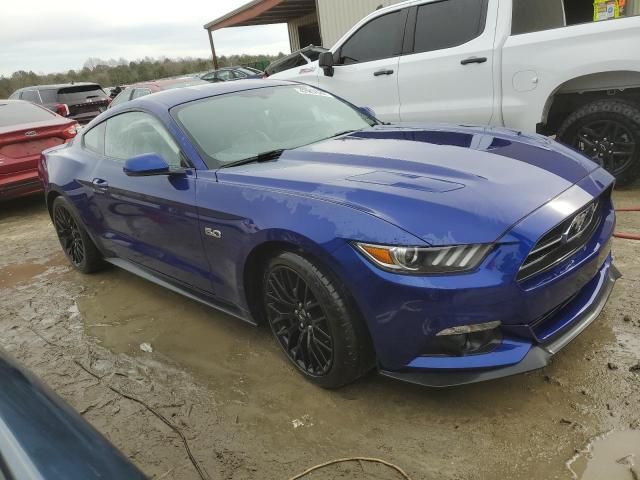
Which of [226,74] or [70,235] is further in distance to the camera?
[226,74]

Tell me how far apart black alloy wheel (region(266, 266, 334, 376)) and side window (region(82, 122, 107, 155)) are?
225 centimetres

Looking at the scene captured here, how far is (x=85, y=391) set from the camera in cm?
315

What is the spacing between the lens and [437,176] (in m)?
2.60

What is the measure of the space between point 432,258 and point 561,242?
0.62m

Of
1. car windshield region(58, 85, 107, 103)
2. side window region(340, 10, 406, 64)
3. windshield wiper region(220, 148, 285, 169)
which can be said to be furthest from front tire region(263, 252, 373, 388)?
car windshield region(58, 85, 107, 103)

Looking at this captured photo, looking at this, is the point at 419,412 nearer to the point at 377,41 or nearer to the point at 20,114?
the point at 377,41

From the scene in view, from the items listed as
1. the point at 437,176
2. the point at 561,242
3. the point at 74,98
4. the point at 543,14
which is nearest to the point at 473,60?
the point at 543,14

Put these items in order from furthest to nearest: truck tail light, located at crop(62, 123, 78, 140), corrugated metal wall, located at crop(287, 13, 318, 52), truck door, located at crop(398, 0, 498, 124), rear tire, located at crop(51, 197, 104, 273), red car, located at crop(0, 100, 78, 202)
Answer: corrugated metal wall, located at crop(287, 13, 318, 52)
truck tail light, located at crop(62, 123, 78, 140)
red car, located at crop(0, 100, 78, 202)
truck door, located at crop(398, 0, 498, 124)
rear tire, located at crop(51, 197, 104, 273)

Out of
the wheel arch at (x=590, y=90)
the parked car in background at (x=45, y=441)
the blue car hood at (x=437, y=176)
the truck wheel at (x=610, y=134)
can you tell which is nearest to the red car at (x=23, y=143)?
the blue car hood at (x=437, y=176)

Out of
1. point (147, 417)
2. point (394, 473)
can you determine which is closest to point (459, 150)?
point (394, 473)

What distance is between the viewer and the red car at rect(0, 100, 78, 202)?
7273mm

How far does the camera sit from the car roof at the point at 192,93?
3658 millimetres

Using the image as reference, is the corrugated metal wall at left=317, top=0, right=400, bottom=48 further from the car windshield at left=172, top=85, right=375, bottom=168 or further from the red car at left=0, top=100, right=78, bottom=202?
the car windshield at left=172, top=85, right=375, bottom=168

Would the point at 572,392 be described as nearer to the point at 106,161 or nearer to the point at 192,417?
the point at 192,417
